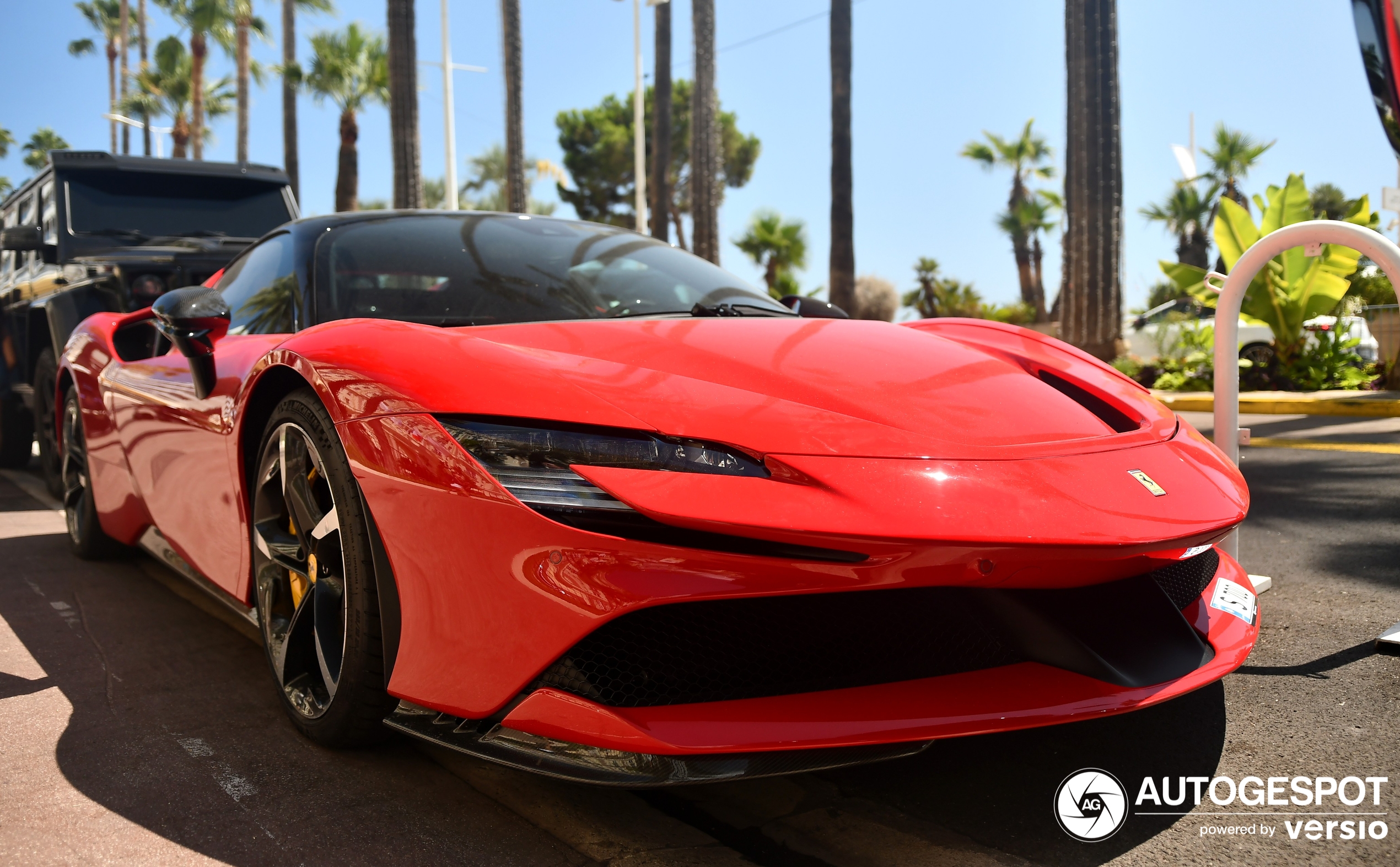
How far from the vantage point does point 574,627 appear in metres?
1.64

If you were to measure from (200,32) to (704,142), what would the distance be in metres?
21.6

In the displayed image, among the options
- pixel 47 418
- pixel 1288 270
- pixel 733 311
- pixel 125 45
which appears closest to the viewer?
pixel 733 311

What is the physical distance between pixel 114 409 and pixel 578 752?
269 centimetres

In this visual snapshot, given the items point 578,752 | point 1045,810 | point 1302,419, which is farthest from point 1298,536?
point 1302,419

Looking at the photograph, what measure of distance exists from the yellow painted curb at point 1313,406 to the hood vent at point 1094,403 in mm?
6626

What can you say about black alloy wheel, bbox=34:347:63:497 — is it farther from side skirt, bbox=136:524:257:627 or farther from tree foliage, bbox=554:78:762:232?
tree foliage, bbox=554:78:762:232

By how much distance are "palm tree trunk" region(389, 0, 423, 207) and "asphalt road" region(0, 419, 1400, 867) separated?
14827 mm

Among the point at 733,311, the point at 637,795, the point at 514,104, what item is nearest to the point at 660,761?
the point at 637,795

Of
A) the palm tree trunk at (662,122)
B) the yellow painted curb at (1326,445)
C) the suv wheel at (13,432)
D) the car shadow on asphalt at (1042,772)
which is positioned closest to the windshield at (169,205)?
the suv wheel at (13,432)

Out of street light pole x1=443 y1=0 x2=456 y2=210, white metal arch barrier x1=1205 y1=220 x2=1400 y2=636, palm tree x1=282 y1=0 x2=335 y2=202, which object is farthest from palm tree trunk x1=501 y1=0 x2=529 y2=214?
white metal arch barrier x1=1205 y1=220 x2=1400 y2=636

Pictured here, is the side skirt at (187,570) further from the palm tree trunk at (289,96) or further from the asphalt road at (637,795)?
the palm tree trunk at (289,96)

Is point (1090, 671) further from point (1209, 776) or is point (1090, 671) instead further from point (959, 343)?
point (959, 343)

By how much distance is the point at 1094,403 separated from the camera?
2275 millimetres

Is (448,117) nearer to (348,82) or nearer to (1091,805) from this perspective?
(348,82)
